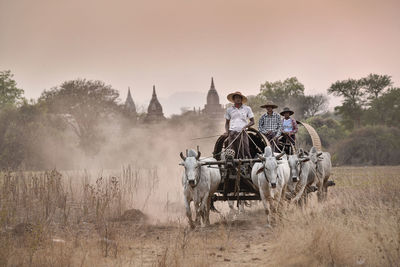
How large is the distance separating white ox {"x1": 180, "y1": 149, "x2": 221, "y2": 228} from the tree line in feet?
62.4

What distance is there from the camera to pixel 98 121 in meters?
36.1

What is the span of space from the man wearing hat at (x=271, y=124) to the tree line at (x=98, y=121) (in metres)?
17.4

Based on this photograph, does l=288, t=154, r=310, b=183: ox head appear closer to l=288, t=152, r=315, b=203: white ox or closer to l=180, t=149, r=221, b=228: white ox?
l=288, t=152, r=315, b=203: white ox

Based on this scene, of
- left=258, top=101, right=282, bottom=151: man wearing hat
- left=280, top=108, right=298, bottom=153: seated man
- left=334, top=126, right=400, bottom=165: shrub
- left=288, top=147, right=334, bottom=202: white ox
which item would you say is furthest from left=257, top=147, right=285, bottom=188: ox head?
left=334, top=126, right=400, bottom=165: shrub

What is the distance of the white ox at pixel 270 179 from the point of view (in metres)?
7.93

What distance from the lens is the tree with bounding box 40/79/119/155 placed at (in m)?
34.8

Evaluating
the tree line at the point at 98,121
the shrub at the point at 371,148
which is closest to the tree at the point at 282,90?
the tree line at the point at 98,121

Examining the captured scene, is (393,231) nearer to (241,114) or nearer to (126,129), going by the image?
(241,114)

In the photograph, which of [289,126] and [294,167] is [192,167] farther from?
[289,126]

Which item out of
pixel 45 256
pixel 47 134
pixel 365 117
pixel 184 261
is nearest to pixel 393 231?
pixel 184 261

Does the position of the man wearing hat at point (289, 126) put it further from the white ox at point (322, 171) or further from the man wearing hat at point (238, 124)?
the man wearing hat at point (238, 124)

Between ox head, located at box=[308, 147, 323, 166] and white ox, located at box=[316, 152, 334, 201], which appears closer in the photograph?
ox head, located at box=[308, 147, 323, 166]

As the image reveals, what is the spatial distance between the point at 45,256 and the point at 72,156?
2890 cm

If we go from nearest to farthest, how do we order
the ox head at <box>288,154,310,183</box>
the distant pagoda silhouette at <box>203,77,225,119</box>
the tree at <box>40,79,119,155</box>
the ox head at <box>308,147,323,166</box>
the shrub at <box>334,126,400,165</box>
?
the ox head at <box>288,154,310,183</box>, the ox head at <box>308,147,323,166</box>, the shrub at <box>334,126,400,165</box>, the tree at <box>40,79,119,155</box>, the distant pagoda silhouette at <box>203,77,225,119</box>
